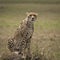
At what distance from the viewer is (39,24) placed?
39.2 feet

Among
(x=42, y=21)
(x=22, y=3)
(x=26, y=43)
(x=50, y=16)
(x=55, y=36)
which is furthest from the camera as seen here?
(x=22, y=3)

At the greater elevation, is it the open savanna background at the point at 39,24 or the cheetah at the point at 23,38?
the cheetah at the point at 23,38

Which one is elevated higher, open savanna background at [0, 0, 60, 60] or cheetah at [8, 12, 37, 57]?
cheetah at [8, 12, 37, 57]

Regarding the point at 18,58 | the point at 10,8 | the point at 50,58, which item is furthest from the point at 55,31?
the point at 10,8

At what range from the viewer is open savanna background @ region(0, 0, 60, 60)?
7935 mm

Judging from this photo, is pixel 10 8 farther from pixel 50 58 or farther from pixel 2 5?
pixel 50 58

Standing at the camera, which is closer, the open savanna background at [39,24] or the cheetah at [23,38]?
the cheetah at [23,38]

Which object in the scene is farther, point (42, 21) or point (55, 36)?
point (42, 21)

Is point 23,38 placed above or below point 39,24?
above

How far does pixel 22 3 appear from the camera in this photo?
1797 centimetres

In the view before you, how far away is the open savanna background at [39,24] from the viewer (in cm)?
794

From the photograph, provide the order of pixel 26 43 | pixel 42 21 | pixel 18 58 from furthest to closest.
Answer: pixel 42 21 < pixel 26 43 < pixel 18 58

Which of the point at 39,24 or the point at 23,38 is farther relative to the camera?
the point at 39,24

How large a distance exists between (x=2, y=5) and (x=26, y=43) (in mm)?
10454
